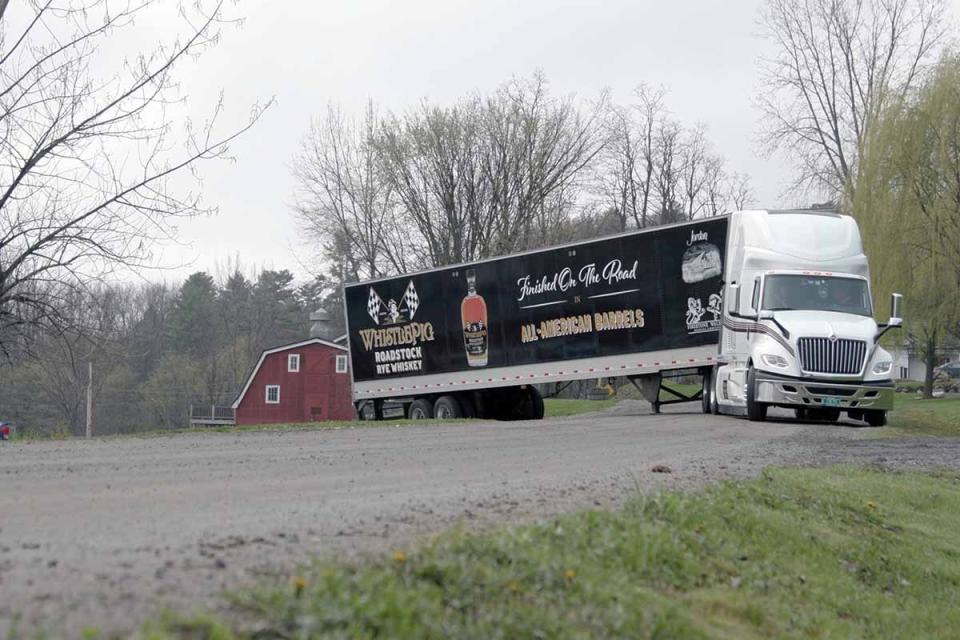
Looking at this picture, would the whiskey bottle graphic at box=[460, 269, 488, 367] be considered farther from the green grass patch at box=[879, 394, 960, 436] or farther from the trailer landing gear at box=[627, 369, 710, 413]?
the green grass patch at box=[879, 394, 960, 436]

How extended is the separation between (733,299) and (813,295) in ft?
5.39

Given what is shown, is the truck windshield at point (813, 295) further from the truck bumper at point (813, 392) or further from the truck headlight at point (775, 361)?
the truck bumper at point (813, 392)

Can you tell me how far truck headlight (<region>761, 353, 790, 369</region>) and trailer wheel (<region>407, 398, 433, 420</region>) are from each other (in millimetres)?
11545

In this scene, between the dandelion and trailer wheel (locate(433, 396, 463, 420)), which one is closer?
the dandelion

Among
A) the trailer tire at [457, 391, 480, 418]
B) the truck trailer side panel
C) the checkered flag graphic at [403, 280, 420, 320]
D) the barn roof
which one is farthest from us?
the barn roof

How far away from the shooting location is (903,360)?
90750mm

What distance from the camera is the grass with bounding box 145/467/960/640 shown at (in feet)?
14.5

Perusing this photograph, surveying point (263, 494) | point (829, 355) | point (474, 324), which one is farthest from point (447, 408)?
point (263, 494)

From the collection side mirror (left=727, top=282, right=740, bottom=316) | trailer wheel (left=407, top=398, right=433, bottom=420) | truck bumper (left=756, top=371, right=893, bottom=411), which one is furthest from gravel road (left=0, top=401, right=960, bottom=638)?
trailer wheel (left=407, top=398, right=433, bottom=420)

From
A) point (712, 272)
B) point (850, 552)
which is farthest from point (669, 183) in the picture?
point (850, 552)

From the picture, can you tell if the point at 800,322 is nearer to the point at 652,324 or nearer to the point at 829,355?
the point at 829,355

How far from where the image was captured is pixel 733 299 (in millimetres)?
23516

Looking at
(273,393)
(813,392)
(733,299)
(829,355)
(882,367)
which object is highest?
(733,299)

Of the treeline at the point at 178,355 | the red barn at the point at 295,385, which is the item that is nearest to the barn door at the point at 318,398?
the red barn at the point at 295,385
